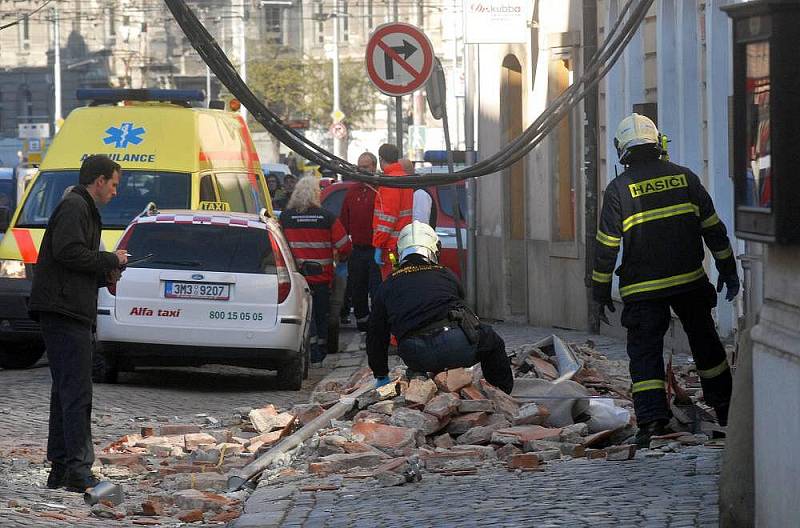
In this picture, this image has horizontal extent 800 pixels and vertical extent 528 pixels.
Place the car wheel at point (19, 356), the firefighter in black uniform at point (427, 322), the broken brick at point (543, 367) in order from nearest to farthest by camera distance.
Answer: the firefighter in black uniform at point (427, 322) → the broken brick at point (543, 367) → the car wheel at point (19, 356)

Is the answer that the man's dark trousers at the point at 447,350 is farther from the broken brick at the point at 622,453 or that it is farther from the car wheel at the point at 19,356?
the car wheel at the point at 19,356

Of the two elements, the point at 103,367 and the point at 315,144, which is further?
the point at 103,367

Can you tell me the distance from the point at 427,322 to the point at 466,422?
0.80 meters

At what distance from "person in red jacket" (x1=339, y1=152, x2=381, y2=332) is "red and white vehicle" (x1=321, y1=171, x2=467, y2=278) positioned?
249 cm

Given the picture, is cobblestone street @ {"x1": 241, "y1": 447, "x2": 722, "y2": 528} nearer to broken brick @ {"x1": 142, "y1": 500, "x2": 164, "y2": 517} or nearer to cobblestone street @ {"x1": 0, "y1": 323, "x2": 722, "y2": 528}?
cobblestone street @ {"x1": 0, "y1": 323, "x2": 722, "y2": 528}

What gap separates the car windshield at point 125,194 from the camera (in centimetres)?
1656

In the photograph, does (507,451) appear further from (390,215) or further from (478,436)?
(390,215)

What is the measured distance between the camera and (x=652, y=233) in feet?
30.8

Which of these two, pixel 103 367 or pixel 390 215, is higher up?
pixel 390 215

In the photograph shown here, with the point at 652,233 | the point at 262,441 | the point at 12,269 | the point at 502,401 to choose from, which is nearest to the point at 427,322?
the point at 502,401

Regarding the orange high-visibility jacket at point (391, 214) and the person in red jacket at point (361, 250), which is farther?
the person in red jacket at point (361, 250)

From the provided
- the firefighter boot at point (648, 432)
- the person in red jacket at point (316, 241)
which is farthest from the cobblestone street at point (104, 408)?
the firefighter boot at point (648, 432)

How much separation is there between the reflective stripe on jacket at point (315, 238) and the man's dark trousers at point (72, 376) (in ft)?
24.7

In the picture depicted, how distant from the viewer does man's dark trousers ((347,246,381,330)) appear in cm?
1744
